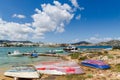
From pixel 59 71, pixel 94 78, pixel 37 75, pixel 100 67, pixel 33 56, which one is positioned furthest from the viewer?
pixel 33 56

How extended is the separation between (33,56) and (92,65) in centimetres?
3787

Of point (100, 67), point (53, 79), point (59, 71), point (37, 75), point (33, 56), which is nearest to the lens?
point (53, 79)

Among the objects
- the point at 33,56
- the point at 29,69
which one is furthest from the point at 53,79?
the point at 33,56

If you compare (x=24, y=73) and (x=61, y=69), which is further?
(x=61, y=69)

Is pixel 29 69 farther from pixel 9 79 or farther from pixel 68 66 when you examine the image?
pixel 68 66

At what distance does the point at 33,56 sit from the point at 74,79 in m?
46.6

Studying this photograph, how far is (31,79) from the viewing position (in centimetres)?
2130

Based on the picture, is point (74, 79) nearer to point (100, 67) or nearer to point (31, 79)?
point (31, 79)

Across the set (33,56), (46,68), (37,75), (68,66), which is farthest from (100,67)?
(33,56)

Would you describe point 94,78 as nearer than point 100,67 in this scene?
Yes

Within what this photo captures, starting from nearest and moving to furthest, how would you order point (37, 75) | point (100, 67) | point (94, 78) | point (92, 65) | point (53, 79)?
point (94, 78) → point (53, 79) → point (37, 75) → point (100, 67) → point (92, 65)

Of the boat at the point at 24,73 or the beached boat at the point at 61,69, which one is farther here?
the beached boat at the point at 61,69

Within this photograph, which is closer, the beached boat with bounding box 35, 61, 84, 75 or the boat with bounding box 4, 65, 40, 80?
the boat with bounding box 4, 65, 40, 80

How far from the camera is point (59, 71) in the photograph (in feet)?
76.0
